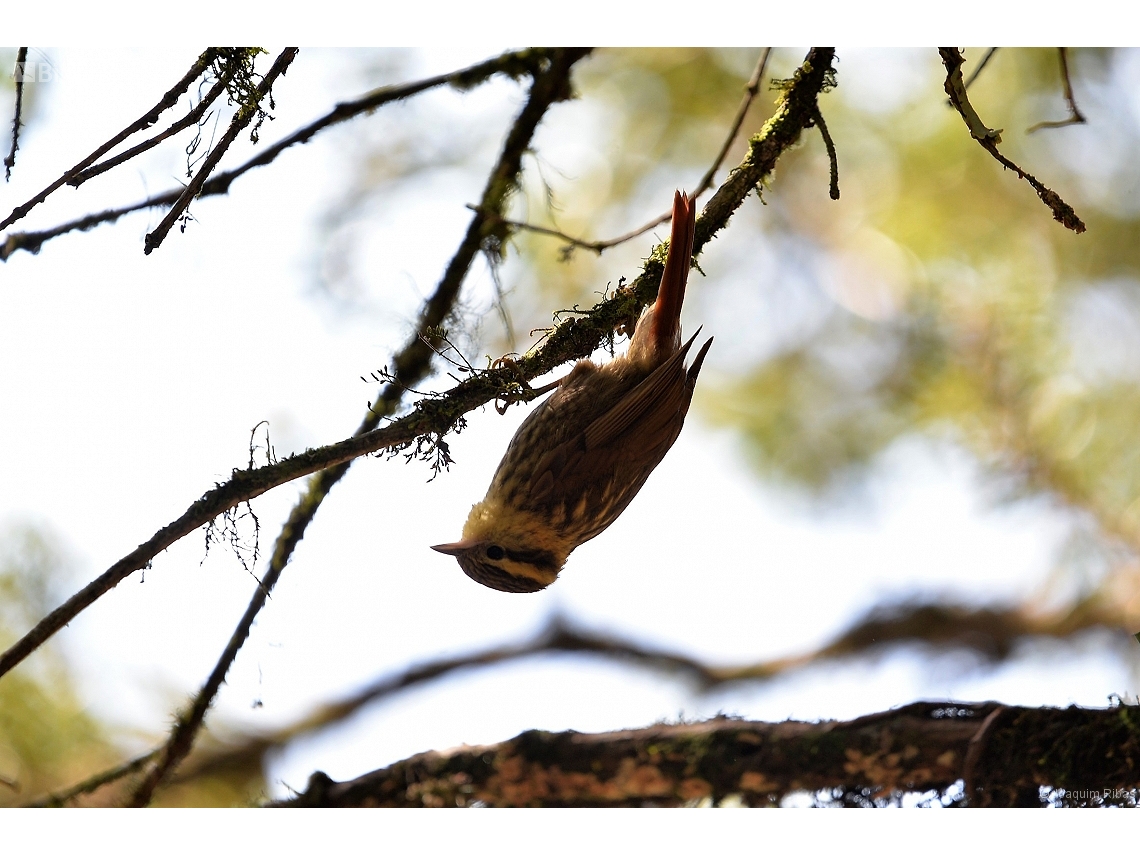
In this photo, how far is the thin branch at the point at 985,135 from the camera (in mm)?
2000

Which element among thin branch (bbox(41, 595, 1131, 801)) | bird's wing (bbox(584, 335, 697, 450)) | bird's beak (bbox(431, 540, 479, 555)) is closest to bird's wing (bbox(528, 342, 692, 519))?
bird's wing (bbox(584, 335, 697, 450))

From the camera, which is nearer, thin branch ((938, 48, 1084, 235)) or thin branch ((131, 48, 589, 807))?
thin branch ((938, 48, 1084, 235))

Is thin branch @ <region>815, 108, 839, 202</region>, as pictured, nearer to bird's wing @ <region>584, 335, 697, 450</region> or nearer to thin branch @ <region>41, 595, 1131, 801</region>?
bird's wing @ <region>584, 335, 697, 450</region>

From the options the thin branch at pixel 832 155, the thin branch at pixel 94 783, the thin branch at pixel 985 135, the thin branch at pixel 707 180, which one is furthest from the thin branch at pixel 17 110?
the thin branch at pixel 985 135

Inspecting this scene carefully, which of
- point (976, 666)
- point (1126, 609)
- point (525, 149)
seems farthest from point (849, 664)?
point (525, 149)

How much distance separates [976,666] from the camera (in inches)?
144

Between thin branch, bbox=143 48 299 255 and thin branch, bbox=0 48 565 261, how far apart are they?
281mm

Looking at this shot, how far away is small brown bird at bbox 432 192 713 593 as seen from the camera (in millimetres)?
2656

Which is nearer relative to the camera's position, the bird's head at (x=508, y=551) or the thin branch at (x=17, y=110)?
the thin branch at (x=17, y=110)

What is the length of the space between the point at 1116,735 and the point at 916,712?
0.36m

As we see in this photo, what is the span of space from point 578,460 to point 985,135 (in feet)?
4.66

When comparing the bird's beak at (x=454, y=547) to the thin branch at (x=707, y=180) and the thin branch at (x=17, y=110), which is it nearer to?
the thin branch at (x=707, y=180)

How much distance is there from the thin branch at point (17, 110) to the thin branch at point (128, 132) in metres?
0.14
